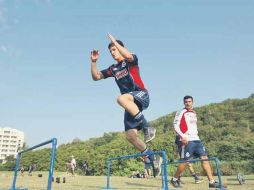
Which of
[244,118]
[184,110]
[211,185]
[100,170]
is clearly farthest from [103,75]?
[244,118]

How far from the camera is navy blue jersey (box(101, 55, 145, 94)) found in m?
5.36

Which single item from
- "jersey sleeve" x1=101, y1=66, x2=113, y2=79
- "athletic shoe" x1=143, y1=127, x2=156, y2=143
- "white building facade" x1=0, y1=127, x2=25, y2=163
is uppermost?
"white building facade" x1=0, y1=127, x2=25, y2=163

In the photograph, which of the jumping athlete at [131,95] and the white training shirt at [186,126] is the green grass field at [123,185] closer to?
the white training shirt at [186,126]

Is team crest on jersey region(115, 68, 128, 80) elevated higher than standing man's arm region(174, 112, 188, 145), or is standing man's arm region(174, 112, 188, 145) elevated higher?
team crest on jersey region(115, 68, 128, 80)

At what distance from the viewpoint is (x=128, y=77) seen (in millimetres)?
5379

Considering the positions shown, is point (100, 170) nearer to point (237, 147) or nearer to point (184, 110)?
point (237, 147)

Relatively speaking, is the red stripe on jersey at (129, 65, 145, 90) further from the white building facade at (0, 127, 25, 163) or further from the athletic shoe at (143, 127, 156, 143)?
the white building facade at (0, 127, 25, 163)

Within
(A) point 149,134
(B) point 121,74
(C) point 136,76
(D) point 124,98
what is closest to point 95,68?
(B) point 121,74

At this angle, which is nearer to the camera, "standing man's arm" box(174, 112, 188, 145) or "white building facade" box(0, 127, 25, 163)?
"standing man's arm" box(174, 112, 188, 145)

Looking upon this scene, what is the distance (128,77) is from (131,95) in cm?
39

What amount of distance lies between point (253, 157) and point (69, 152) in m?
22.4

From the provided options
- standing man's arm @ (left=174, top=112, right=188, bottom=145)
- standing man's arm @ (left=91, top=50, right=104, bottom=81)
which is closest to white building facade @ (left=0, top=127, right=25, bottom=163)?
standing man's arm @ (left=174, top=112, right=188, bottom=145)

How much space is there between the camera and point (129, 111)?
504cm

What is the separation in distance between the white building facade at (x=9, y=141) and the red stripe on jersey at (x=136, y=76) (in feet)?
608
